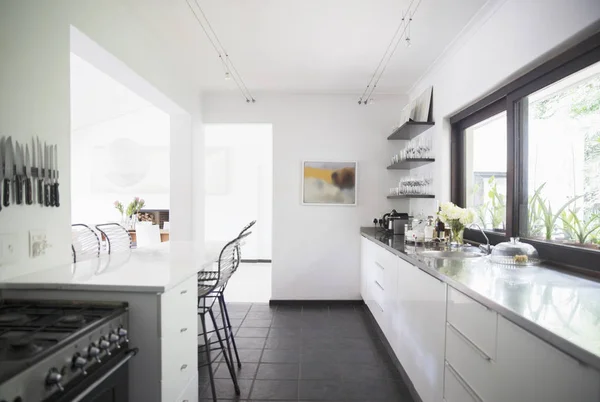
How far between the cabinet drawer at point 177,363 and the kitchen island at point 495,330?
1.22 m

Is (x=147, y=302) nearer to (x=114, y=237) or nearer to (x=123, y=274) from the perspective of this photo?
(x=123, y=274)

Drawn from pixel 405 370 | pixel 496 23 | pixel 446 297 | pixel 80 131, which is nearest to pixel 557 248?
pixel 446 297

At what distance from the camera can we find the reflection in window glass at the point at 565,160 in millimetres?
1608

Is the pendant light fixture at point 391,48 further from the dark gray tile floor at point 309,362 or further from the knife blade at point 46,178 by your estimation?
the dark gray tile floor at point 309,362

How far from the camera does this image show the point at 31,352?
83cm

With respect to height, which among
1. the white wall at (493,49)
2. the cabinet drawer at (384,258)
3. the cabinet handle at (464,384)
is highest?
the white wall at (493,49)

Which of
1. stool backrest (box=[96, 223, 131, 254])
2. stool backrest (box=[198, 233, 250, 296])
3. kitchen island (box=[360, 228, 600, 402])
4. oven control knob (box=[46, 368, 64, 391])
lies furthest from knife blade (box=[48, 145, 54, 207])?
kitchen island (box=[360, 228, 600, 402])

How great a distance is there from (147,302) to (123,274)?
0.28m

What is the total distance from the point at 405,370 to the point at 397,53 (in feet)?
8.58

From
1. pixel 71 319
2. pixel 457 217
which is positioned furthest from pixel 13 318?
pixel 457 217

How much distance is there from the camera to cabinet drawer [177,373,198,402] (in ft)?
4.96

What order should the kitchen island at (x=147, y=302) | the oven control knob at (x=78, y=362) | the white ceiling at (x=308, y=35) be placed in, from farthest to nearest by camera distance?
the white ceiling at (x=308, y=35), the kitchen island at (x=147, y=302), the oven control knob at (x=78, y=362)

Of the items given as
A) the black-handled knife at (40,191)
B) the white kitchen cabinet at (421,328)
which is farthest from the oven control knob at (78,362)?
the white kitchen cabinet at (421,328)

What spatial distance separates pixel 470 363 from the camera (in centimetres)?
128
